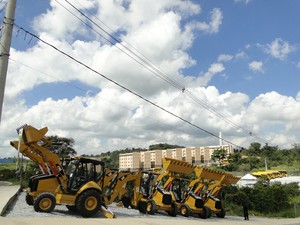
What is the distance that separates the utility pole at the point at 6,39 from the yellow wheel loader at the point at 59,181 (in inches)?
187

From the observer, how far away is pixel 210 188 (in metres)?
24.4

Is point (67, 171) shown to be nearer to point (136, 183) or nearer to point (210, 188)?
point (136, 183)

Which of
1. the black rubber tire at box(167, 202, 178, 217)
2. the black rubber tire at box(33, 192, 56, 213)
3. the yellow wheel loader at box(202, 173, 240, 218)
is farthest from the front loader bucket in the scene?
the yellow wheel loader at box(202, 173, 240, 218)

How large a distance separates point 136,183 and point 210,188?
6.34 metres

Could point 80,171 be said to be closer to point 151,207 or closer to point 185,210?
point 151,207

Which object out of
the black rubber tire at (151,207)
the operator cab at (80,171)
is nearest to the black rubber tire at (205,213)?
the black rubber tire at (151,207)

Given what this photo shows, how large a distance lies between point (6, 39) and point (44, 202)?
7134 mm

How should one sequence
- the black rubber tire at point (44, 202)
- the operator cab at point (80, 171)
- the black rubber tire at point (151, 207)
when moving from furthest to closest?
the black rubber tire at point (151, 207), the operator cab at point (80, 171), the black rubber tire at point (44, 202)

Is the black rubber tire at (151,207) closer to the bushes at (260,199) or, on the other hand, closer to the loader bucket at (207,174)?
the loader bucket at (207,174)

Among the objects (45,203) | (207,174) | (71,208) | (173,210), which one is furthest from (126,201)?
(45,203)

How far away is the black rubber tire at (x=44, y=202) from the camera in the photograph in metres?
15.0

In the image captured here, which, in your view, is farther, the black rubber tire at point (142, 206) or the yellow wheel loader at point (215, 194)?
the yellow wheel loader at point (215, 194)

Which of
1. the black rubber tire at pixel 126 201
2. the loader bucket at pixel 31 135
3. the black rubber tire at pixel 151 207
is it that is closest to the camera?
the loader bucket at pixel 31 135

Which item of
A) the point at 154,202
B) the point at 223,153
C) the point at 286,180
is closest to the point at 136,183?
the point at 154,202
